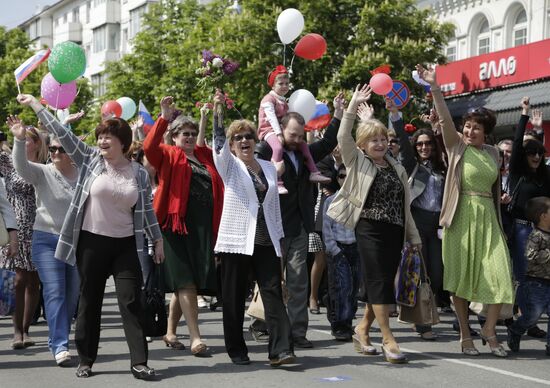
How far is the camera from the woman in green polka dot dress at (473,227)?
29.6 ft

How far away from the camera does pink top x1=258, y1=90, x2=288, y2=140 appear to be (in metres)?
10.1

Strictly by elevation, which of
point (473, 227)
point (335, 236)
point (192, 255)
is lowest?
point (192, 255)

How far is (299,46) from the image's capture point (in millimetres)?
12930

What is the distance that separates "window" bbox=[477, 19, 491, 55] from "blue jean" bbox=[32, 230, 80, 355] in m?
29.1

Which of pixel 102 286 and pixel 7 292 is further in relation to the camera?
pixel 7 292

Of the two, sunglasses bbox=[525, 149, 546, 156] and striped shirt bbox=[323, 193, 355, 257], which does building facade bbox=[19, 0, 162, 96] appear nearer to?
striped shirt bbox=[323, 193, 355, 257]

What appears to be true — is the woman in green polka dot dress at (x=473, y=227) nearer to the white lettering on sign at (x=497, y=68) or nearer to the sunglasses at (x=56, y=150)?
the sunglasses at (x=56, y=150)

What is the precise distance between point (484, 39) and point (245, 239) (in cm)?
2963

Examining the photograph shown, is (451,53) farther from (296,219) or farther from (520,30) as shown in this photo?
(296,219)

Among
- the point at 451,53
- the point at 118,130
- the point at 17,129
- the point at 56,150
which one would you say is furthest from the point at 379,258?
the point at 451,53

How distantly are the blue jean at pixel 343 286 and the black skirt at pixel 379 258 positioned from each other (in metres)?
1.39

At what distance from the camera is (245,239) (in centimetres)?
833

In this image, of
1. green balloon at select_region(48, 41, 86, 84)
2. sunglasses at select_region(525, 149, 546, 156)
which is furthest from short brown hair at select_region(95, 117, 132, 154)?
sunglasses at select_region(525, 149, 546, 156)

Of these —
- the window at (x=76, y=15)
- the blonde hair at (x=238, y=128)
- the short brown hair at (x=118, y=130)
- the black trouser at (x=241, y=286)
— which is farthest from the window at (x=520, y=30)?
the window at (x=76, y=15)
